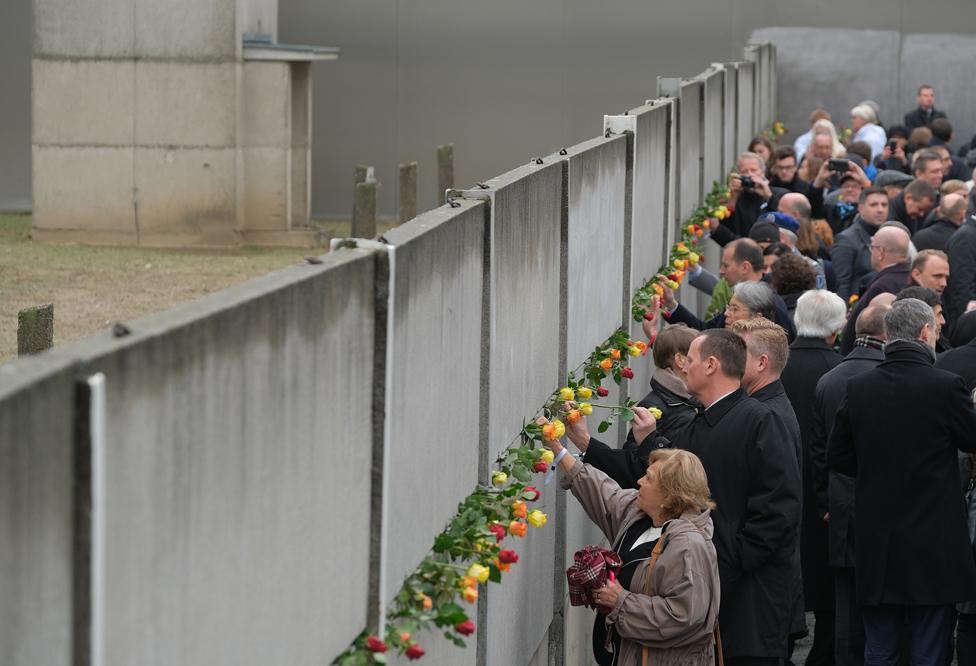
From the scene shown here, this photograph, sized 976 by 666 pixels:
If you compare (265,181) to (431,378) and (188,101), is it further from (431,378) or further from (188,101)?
(431,378)

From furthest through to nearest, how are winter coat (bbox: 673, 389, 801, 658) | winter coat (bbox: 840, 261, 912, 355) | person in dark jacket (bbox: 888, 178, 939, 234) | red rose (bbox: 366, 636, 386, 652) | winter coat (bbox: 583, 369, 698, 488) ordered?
1. person in dark jacket (bbox: 888, 178, 939, 234)
2. winter coat (bbox: 840, 261, 912, 355)
3. winter coat (bbox: 583, 369, 698, 488)
4. winter coat (bbox: 673, 389, 801, 658)
5. red rose (bbox: 366, 636, 386, 652)

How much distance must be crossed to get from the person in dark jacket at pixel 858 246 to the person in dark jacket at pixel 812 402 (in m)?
3.27

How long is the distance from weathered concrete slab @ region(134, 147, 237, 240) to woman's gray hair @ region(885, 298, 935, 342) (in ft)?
59.8

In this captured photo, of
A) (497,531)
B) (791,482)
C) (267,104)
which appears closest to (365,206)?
(267,104)

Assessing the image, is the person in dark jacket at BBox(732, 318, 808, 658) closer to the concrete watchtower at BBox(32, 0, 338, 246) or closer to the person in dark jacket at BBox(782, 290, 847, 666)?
the person in dark jacket at BBox(782, 290, 847, 666)

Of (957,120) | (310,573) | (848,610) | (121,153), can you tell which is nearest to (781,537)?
(848,610)

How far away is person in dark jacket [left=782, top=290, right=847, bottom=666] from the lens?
24.7 feet

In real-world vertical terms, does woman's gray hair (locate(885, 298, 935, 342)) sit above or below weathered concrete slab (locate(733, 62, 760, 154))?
below

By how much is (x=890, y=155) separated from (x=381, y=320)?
49.9 ft

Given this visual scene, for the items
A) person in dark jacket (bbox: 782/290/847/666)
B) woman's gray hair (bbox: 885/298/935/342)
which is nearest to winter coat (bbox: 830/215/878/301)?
person in dark jacket (bbox: 782/290/847/666)

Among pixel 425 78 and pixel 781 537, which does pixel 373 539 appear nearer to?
pixel 781 537

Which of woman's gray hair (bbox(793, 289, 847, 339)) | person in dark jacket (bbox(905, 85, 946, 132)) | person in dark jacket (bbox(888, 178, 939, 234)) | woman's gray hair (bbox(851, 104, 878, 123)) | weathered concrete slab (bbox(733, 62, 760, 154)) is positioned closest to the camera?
woman's gray hair (bbox(793, 289, 847, 339))

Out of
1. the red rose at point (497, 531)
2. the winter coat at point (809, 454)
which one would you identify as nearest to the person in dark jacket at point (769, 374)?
the winter coat at point (809, 454)

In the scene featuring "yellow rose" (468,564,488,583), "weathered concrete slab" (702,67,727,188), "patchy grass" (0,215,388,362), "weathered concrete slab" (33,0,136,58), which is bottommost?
"patchy grass" (0,215,388,362)
